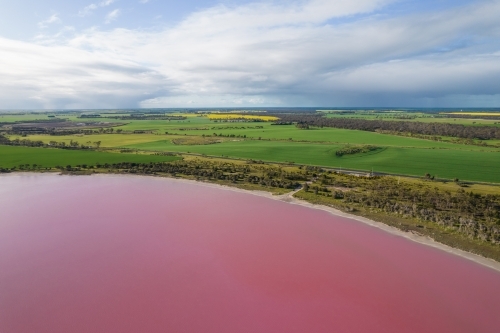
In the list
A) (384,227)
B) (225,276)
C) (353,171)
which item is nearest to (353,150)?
(353,171)

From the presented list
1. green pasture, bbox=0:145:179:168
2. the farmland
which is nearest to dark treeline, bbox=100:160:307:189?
the farmland

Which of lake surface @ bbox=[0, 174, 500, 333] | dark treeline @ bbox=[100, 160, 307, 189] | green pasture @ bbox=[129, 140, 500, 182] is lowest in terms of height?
lake surface @ bbox=[0, 174, 500, 333]

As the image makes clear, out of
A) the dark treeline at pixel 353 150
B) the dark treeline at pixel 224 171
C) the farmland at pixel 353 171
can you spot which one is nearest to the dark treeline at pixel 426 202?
the farmland at pixel 353 171

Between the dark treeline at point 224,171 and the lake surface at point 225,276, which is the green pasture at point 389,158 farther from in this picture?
the lake surface at point 225,276

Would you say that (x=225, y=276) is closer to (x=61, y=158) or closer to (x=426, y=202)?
(x=426, y=202)

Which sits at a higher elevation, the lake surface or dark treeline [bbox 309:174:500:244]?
dark treeline [bbox 309:174:500:244]

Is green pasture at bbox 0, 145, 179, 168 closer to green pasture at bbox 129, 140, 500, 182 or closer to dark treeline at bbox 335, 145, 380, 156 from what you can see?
green pasture at bbox 129, 140, 500, 182
